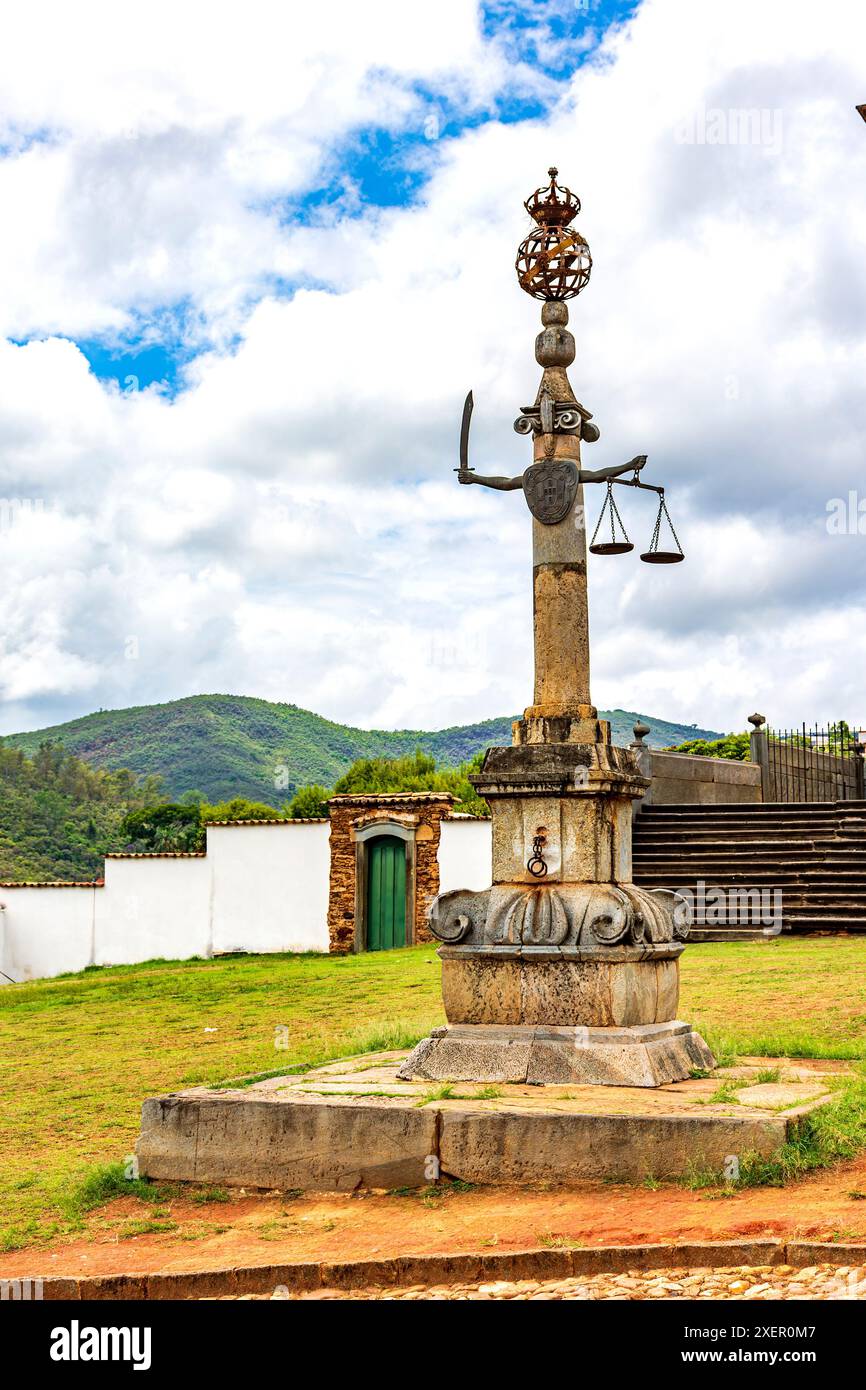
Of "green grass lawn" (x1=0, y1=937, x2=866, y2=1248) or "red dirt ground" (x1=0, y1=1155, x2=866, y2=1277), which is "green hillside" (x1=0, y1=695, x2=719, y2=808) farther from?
"red dirt ground" (x1=0, y1=1155, x2=866, y2=1277)

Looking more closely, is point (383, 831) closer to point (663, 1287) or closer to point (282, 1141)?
point (282, 1141)

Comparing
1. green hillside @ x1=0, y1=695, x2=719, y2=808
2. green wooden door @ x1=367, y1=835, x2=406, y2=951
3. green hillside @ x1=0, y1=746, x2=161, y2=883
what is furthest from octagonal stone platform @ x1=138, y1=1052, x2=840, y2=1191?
green hillside @ x1=0, y1=695, x2=719, y2=808

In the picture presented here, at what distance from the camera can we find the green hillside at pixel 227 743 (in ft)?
269

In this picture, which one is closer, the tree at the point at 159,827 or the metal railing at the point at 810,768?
the metal railing at the point at 810,768

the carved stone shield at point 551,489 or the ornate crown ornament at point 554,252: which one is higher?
the ornate crown ornament at point 554,252

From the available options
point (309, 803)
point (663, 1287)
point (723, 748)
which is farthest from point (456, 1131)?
point (309, 803)

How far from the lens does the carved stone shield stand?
7805mm

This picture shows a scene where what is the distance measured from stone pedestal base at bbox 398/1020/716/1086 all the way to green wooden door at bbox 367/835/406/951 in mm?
15215

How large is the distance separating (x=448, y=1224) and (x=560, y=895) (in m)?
2.03

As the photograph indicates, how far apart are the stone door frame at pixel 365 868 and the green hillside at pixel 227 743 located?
181 feet

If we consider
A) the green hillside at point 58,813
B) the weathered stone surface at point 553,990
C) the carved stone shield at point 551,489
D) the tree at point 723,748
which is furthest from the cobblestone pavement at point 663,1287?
the tree at point 723,748

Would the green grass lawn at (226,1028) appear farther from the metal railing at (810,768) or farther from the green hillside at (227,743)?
the green hillside at (227,743)

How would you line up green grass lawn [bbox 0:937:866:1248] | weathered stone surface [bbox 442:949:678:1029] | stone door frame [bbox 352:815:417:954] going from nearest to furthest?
weathered stone surface [bbox 442:949:678:1029] < green grass lawn [bbox 0:937:866:1248] < stone door frame [bbox 352:815:417:954]

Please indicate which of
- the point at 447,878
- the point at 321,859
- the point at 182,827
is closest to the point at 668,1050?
the point at 447,878
